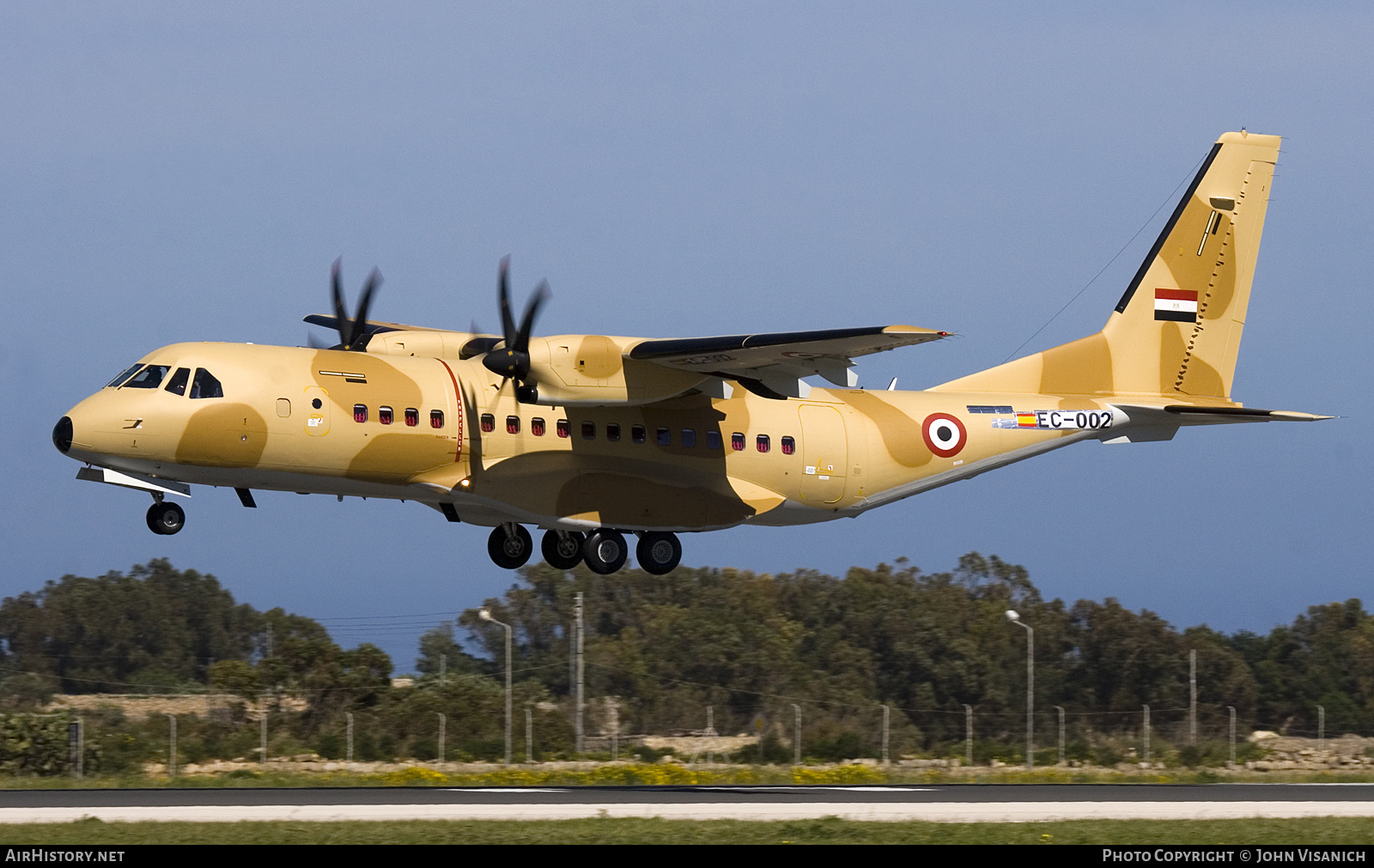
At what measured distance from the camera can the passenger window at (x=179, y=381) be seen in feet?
71.6

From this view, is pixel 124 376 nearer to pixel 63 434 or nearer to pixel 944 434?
pixel 63 434

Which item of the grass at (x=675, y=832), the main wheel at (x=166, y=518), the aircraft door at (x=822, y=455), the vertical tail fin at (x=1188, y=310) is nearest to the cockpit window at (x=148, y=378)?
the main wheel at (x=166, y=518)

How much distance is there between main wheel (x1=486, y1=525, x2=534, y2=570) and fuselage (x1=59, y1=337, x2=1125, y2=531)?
1.11m

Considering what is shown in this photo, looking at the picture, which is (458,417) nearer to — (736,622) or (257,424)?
(257,424)

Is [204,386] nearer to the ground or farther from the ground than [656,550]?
farther from the ground

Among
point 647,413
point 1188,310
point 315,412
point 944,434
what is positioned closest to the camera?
point 315,412

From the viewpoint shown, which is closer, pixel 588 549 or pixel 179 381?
pixel 179 381

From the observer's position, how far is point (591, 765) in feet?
111

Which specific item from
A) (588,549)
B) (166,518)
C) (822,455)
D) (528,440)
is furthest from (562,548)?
(166,518)

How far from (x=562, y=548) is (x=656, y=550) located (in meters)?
1.69

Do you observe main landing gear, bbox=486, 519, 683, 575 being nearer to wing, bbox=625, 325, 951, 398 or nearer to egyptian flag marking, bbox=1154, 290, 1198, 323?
wing, bbox=625, 325, 951, 398

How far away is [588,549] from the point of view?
83.7 ft

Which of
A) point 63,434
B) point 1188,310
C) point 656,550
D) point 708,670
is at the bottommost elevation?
point 708,670

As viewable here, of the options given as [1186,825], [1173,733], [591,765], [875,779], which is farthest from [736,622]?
[1186,825]
